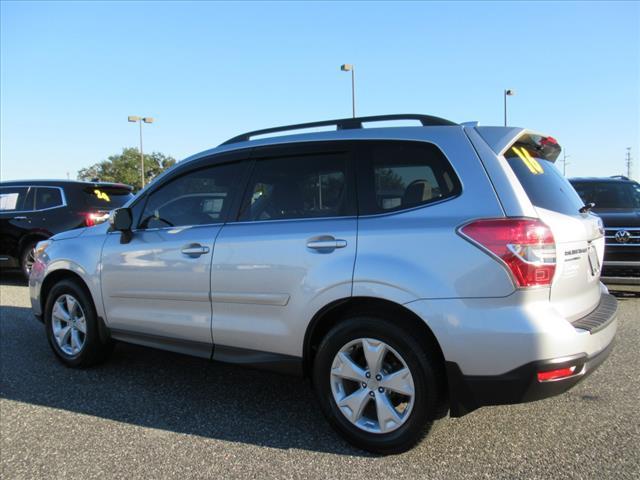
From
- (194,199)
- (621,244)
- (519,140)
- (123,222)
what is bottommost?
(621,244)

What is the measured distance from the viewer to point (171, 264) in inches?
148

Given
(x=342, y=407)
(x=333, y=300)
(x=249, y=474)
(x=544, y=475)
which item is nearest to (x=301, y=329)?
(x=333, y=300)

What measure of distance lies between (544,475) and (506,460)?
22 centimetres

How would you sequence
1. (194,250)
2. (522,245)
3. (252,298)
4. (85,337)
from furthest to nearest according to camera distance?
(85,337)
(194,250)
(252,298)
(522,245)

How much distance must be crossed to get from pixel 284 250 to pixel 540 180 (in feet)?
5.07

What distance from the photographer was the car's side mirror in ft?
13.2

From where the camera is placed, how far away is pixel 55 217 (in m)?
9.02

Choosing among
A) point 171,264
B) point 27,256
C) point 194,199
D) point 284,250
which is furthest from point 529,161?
point 27,256

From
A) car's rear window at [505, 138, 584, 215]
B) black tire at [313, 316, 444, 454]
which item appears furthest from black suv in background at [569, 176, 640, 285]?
black tire at [313, 316, 444, 454]

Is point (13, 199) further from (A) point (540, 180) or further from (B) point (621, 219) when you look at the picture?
(B) point (621, 219)

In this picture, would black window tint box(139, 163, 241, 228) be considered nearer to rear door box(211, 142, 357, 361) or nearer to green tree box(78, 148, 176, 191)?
rear door box(211, 142, 357, 361)

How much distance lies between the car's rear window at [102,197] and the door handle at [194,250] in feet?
20.3

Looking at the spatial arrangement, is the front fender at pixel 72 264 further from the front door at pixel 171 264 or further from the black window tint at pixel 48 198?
the black window tint at pixel 48 198

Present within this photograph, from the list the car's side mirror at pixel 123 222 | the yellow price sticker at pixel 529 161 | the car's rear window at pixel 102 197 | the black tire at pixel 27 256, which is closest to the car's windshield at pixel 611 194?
the yellow price sticker at pixel 529 161
